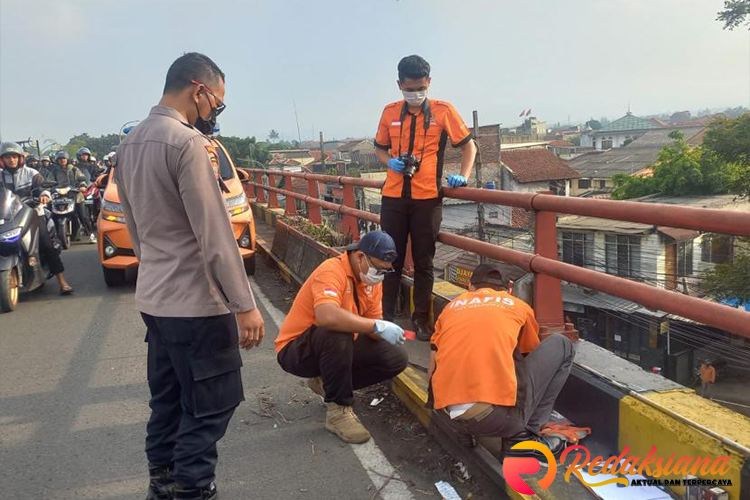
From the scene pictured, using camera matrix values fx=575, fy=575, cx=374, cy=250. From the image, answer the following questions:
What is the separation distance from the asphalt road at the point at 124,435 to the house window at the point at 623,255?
144 centimetres

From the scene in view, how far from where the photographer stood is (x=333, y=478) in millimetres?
2988

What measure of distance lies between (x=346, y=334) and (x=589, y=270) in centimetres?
138

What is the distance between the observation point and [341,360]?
3.33m

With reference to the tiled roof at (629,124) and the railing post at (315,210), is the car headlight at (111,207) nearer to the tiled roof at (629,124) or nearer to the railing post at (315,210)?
the railing post at (315,210)

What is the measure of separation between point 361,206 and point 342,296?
3271mm

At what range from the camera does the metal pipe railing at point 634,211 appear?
2174 mm

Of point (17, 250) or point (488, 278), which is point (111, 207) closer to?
point (17, 250)

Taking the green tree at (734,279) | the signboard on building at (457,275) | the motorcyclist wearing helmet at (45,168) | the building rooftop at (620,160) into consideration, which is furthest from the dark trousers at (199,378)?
the building rooftop at (620,160)

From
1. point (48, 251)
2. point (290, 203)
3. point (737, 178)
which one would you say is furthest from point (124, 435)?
point (737, 178)

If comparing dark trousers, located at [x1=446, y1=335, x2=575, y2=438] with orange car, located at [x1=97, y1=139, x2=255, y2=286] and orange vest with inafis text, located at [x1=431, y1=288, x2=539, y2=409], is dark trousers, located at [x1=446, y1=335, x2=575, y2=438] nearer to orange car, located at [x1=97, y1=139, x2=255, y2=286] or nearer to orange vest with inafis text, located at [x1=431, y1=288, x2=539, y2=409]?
orange vest with inafis text, located at [x1=431, y1=288, x2=539, y2=409]

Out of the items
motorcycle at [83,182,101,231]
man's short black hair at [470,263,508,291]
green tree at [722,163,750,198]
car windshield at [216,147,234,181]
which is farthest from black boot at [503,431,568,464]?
green tree at [722,163,750,198]

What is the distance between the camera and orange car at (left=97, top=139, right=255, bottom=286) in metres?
6.84

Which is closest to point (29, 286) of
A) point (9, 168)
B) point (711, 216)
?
point (9, 168)

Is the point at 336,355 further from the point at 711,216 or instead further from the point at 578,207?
the point at 711,216
